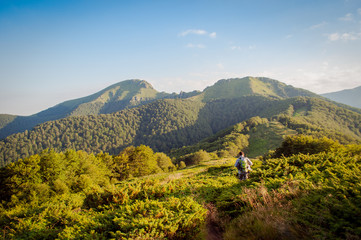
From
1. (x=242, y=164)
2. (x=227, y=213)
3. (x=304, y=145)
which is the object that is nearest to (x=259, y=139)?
(x=304, y=145)

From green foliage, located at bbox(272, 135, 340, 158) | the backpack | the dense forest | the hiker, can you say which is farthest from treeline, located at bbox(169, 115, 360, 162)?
the dense forest

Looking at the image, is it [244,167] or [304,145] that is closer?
[244,167]

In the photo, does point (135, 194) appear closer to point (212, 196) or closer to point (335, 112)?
point (212, 196)

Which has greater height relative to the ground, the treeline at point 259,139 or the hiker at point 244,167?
the hiker at point 244,167

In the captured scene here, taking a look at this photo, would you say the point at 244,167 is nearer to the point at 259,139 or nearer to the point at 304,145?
the point at 304,145

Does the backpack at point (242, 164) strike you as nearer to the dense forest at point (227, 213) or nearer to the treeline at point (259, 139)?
the dense forest at point (227, 213)

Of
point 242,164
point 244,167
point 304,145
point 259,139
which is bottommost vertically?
point 259,139

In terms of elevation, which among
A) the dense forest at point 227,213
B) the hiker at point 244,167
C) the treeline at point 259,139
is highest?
the dense forest at point 227,213

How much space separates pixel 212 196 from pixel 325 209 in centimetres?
448

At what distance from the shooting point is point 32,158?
25.8 meters

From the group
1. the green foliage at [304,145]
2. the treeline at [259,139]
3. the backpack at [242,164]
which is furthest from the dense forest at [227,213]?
the treeline at [259,139]

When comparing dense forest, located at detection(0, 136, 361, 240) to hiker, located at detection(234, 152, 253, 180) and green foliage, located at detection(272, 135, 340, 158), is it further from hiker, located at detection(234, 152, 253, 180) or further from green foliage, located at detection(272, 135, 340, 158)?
green foliage, located at detection(272, 135, 340, 158)

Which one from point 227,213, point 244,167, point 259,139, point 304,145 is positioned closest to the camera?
point 227,213

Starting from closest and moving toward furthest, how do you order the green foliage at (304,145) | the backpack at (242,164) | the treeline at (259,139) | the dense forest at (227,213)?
the dense forest at (227,213) → the backpack at (242,164) → the green foliage at (304,145) → the treeline at (259,139)
